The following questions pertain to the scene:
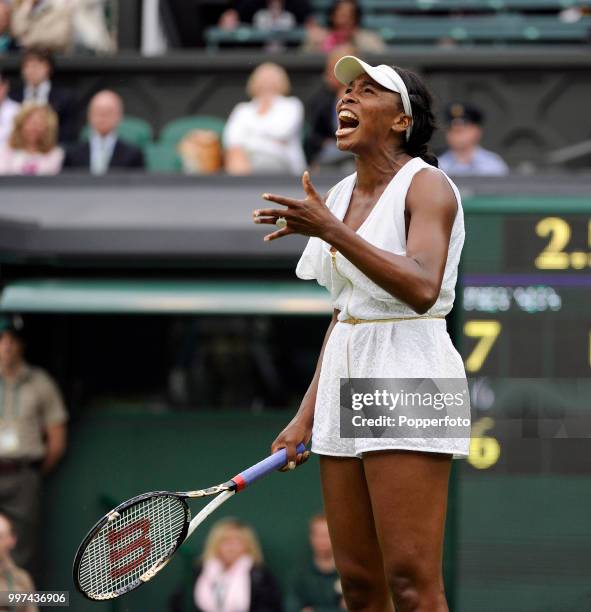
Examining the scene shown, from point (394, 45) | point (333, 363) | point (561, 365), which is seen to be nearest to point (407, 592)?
point (333, 363)

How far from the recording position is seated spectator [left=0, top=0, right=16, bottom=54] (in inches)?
405

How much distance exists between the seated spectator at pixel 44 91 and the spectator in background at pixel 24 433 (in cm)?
220

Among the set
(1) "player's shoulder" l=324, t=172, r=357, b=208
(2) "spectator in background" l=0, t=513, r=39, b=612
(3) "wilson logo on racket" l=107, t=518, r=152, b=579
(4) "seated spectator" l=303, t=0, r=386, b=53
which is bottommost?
(2) "spectator in background" l=0, t=513, r=39, b=612

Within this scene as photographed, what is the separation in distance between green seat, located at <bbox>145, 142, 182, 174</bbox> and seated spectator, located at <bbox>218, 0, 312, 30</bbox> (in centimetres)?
235

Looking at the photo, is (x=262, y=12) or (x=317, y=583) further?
(x=262, y=12)

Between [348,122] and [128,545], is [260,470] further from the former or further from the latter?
[348,122]

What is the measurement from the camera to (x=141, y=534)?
11.9ft

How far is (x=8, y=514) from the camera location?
738cm

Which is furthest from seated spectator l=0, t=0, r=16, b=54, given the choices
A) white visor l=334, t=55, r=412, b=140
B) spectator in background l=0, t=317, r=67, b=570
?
white visor l=334, t=55, r=412, b=140

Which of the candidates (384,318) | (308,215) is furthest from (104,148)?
(308,215)

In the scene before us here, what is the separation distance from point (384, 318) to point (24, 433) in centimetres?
435

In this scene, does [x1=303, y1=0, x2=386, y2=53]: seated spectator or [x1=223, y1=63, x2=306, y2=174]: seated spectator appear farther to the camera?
[x1=303, y1=0, x2=386, y2=53]: seated spectator

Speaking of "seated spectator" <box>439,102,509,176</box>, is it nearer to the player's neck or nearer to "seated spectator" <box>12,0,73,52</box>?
"seated spectator" <box>12,0,73,52</box>

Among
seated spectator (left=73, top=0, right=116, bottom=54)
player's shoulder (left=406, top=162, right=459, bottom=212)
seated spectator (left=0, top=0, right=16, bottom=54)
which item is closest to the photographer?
player's shoulder (left=406, top=162, right=459, bottom=212)
